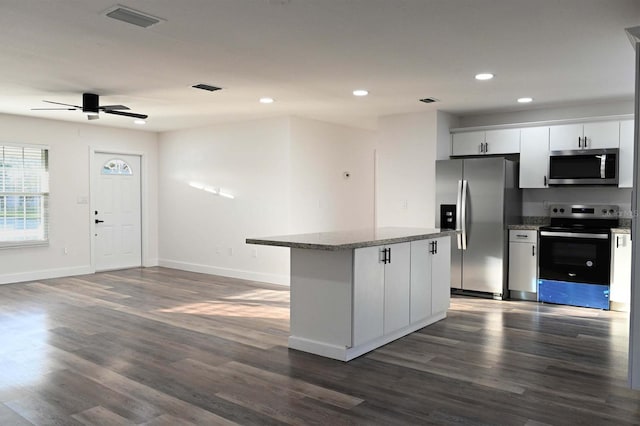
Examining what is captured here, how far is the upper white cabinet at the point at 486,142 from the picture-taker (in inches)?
248

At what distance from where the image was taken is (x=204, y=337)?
4387 millimetres

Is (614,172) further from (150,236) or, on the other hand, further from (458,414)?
(150,236)

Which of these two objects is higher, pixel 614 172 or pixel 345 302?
pixel 614 172

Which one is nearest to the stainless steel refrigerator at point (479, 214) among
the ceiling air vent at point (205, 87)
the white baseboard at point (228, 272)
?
the white baseboard at point (228, 272)

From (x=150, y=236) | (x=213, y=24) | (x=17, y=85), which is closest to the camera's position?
(x=213, y=24)

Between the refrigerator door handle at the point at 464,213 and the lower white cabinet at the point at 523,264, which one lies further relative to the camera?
the refrigerator door handle at the point at 464,213

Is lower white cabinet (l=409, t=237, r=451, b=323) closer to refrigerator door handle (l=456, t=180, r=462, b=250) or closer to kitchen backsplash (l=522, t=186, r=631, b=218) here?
refrigerator door handle (l=456, t=180, r=462, b=250)

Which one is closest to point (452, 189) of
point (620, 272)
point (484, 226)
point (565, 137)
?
point (484, 226)

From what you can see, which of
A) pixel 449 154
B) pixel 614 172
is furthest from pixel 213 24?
pixel 614 172

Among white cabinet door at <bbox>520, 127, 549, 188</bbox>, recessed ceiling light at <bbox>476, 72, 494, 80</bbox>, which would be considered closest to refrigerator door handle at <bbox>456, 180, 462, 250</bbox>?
white cabinet door at <bbox>520, 127, 549, 188</bbox>

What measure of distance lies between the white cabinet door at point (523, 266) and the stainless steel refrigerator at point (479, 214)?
0.31ft

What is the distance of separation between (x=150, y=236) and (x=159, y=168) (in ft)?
3.96

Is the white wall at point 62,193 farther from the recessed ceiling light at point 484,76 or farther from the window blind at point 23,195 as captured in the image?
the recessed ceiling light at point 484,76

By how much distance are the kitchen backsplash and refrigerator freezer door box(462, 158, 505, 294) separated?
2.58ft
